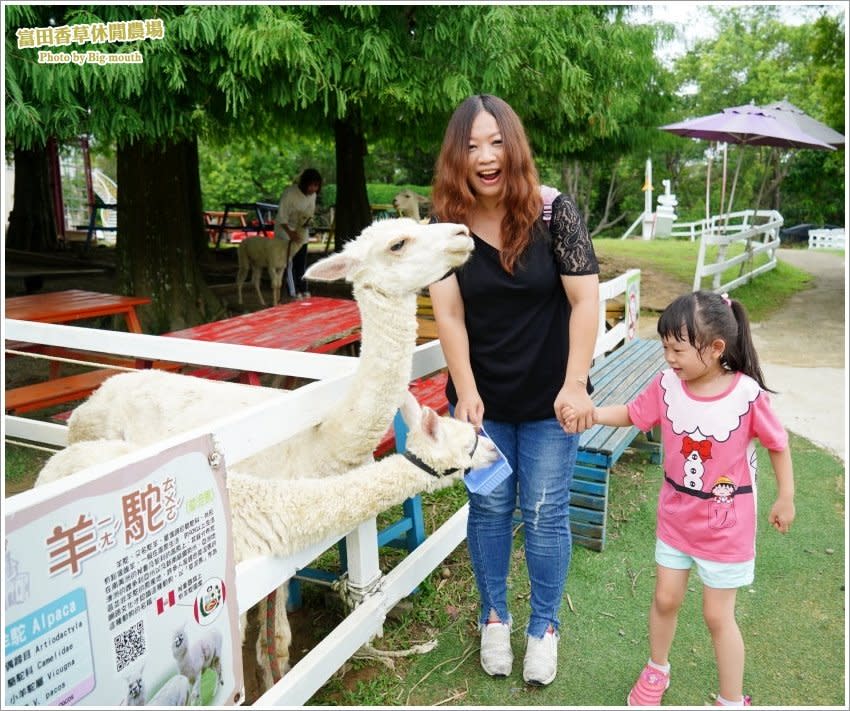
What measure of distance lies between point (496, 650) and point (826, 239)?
26.4 meters

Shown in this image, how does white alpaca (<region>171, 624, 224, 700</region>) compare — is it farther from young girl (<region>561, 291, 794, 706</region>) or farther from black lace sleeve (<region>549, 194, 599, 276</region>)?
black lace sleeve (<region>549, 194, 599, 276</region>)

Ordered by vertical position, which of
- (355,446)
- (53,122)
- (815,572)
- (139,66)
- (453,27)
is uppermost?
(453,27)

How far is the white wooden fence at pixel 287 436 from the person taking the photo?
185cm

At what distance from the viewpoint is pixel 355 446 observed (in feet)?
7.53

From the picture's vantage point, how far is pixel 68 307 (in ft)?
17.7

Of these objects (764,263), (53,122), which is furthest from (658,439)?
(764,263)

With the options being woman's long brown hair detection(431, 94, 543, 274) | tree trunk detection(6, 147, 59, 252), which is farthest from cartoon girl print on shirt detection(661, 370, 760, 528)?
tree trunk detection(6, 147, 59, 252)

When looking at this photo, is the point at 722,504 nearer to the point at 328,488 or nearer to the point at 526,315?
the point at 526,315

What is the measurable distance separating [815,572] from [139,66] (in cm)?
419

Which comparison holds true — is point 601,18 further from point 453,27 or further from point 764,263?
point 764,263

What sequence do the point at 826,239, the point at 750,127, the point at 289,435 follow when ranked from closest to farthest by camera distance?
1. the point at 289,435
2. the point at 750,127
3. the point at 826,239

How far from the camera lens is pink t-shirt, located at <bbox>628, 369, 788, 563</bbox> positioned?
2.06 m

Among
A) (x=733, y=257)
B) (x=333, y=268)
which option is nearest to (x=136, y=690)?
(x=333, y=268)

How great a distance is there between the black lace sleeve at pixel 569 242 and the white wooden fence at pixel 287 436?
727 mm
